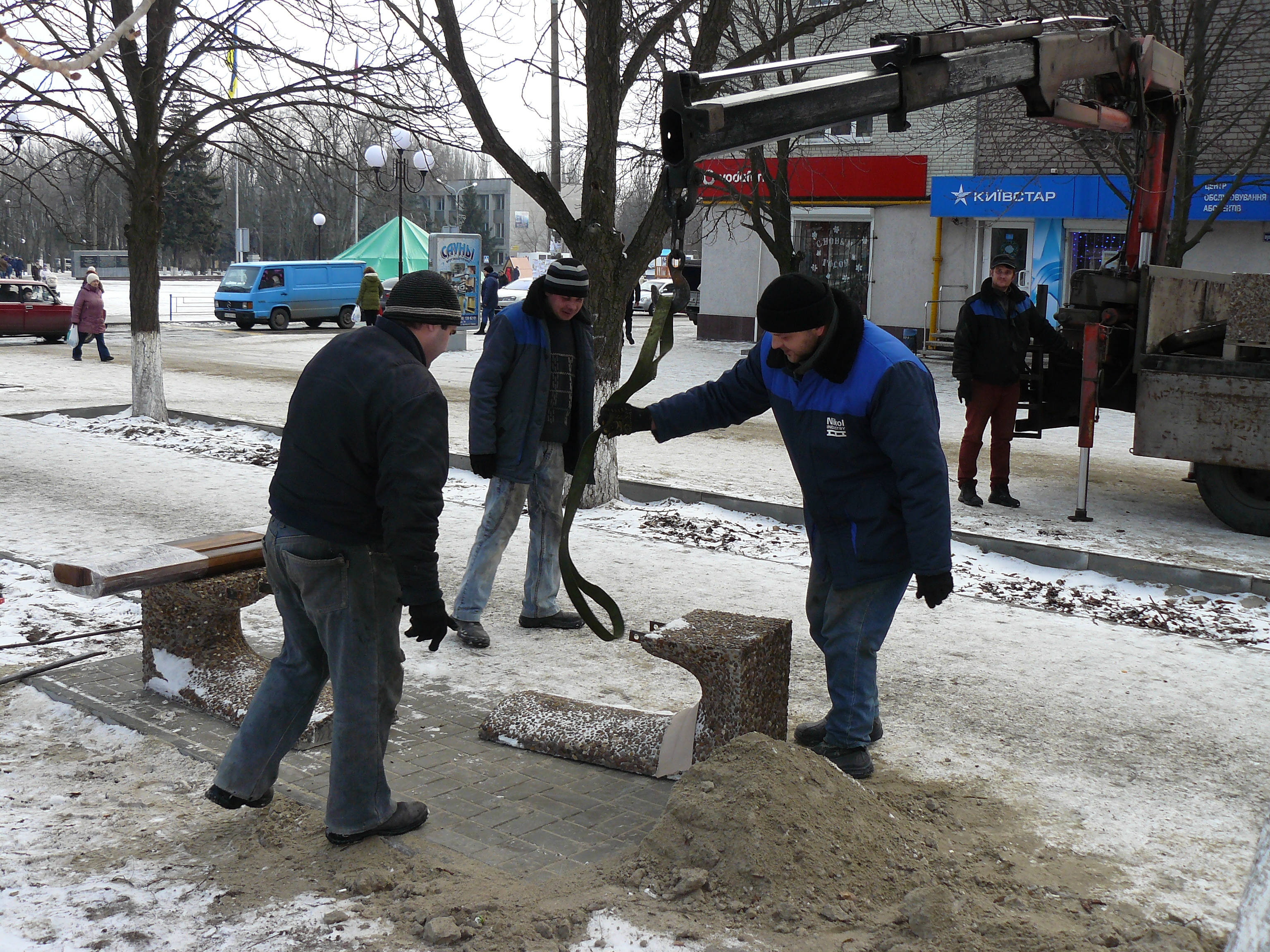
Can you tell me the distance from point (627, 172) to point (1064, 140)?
31.5 feet

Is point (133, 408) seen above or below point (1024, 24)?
below

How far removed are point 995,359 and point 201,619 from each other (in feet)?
21.1

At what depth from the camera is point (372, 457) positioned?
11.6ft

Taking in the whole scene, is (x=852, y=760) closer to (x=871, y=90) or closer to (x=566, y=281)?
(x=871, y=90)

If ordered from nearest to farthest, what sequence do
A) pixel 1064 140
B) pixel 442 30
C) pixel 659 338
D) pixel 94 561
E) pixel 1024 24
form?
1. pixel 659 338
2. pixel 94 561
3. pixel 1024 24
4. pixel 442 30
5. pixel 1064 140

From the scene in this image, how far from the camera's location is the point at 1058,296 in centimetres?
2273

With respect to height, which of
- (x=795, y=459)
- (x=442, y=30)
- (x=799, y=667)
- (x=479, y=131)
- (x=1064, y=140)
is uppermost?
(x=1064, y=140)

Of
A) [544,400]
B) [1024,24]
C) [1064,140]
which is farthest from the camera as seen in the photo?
[1064,140]

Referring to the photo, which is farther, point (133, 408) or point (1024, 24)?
point (133, 408)

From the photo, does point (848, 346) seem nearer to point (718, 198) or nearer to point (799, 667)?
point (799, 667)

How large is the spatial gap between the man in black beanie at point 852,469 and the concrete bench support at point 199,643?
1.78 metres

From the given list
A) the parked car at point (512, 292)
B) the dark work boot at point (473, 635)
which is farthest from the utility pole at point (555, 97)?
the parked car at point (512, 292)

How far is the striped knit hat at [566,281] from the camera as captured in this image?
5.86m

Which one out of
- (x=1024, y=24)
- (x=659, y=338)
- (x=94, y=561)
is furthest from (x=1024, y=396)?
(x=94, y=561)
